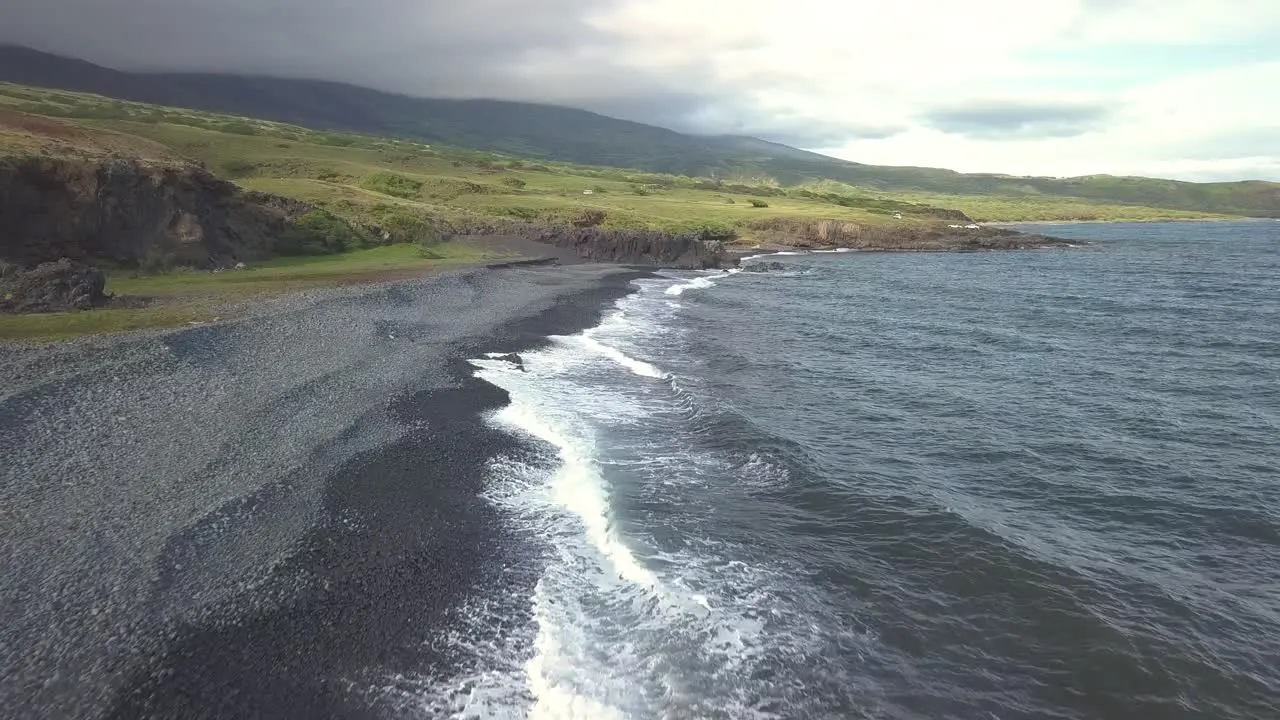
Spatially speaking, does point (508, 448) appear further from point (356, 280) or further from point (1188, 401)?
point (356, 280)

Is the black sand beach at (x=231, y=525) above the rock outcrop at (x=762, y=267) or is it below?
below

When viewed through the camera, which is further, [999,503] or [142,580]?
[999,503]

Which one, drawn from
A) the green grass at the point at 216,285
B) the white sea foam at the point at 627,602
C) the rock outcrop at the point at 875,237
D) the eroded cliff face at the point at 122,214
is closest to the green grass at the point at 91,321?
the green grass at the point at 216,285

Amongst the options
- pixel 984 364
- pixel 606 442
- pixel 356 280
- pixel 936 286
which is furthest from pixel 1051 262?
pixel 606 442

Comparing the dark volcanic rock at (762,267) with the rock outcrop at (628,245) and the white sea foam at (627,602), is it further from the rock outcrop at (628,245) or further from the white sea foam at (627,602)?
the white sea foam at (627,602)

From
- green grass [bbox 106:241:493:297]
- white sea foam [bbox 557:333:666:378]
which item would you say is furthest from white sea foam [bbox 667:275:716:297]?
white sea foam [bbox 557:333:666:378]

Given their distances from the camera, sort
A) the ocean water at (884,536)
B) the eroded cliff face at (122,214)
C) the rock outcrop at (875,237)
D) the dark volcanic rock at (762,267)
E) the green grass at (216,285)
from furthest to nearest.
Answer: the rock outcrop at (875,237) → the dark volcanic rock at (762,267) → the eroded cliff face at (122,214) → the green grass at (216,285) → the ocean water at (884,536)

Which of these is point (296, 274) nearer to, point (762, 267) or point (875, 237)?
point (762, 267)
